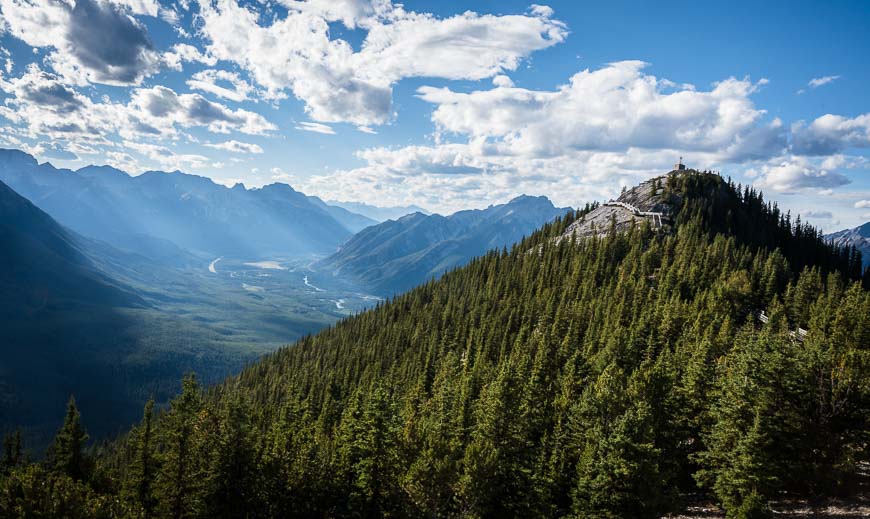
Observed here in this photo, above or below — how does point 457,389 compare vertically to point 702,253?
below

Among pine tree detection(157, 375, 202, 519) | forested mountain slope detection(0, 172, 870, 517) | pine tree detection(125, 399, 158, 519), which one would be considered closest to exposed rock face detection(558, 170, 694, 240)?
forested mountain slope detection(0, 172, 870, 517)

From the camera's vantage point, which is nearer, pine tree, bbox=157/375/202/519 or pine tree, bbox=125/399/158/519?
pine tree, bbox=157/375/202/519

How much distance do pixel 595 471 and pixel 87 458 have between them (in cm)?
5986

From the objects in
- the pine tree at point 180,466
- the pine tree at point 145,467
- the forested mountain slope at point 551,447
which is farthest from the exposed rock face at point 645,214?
the pine tree at point 180,466

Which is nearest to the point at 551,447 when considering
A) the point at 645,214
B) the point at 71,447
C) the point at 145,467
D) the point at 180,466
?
the point at 180,466

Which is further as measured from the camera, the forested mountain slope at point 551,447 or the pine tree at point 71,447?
the pine tree at point 71,447

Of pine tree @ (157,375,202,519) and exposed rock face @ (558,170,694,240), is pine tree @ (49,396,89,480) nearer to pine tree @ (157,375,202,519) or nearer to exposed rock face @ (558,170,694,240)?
pine tree @ (157,375,202,519)

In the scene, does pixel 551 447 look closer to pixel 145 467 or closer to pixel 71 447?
pixel 145 467

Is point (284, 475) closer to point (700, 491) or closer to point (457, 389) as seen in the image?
point (457, 389)

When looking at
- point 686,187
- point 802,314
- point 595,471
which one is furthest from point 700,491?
point 686,187

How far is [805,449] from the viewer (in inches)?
1537

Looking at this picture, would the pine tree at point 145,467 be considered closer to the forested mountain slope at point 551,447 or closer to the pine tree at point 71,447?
the forested mountain slope at point 551,447

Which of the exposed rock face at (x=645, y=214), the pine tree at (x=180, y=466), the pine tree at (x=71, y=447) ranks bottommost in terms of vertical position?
the pine tree at (x=71, y=447)

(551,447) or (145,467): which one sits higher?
(551,447)
